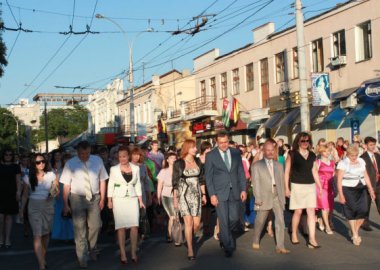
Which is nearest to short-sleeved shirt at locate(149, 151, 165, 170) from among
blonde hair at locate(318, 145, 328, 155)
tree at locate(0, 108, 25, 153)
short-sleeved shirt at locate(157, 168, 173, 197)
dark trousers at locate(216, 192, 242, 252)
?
short-sleeved shirt at locate(157, 168, 173, 197)

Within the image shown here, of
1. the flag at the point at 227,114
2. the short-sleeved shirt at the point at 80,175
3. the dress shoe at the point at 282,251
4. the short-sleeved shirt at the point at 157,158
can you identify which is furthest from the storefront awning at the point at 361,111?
the short-sleeved shirt at the point at 80,175

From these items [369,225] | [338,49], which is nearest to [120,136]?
[338,49]

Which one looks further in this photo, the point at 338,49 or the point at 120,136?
the point at 120,136

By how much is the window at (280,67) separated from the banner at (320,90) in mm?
6329

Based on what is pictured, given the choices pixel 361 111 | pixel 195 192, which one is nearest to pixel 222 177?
pixel 195 192

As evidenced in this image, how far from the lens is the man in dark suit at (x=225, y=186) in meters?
8.60

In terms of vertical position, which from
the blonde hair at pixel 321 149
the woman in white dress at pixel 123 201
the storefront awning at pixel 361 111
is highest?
the storefront awning at pixel 361 111

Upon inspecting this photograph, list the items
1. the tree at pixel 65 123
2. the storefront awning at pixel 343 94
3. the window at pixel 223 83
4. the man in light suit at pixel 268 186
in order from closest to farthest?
the man in light suit at pixel 268 186, the storefront awning at pixel 343 94, the window at pixel 223 83, the tree at pixel 65 123

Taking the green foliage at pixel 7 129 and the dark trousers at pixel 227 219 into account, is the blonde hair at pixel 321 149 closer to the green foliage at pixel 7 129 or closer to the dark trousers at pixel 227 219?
the dark trousers at pixel 227 219

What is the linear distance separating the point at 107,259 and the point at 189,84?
36763 millimetres

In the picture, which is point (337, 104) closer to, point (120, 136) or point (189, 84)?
point (189, 84)

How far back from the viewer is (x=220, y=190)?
28.4 feet

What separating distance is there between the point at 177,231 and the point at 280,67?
20.3m

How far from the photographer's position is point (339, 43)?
963 inches
